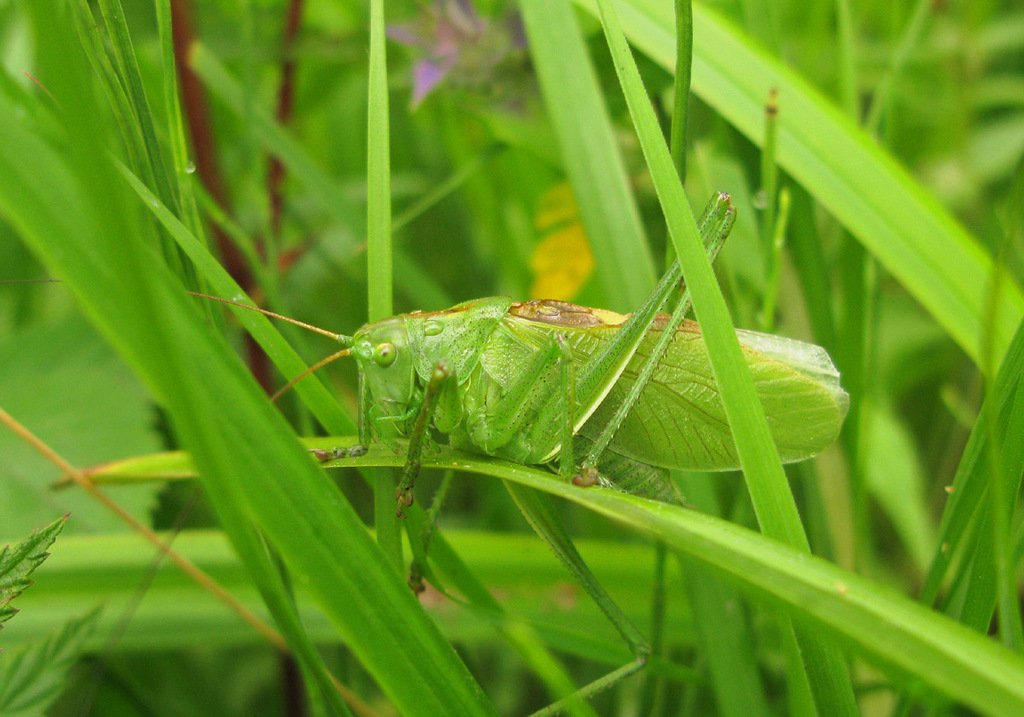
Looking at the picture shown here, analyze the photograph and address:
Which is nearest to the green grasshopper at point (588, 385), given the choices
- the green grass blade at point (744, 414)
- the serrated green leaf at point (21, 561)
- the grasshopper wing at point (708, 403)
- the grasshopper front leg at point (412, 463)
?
the grasshopper wing at point (708, 403)

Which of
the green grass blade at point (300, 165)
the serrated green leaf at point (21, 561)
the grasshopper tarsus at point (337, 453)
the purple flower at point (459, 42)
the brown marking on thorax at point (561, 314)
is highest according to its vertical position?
the purple flower at point (459, 42)

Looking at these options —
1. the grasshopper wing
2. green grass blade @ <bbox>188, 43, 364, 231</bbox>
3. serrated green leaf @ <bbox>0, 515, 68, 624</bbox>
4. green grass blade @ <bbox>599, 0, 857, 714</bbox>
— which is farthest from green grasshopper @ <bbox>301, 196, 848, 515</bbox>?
green grass blade @ <bbox>188, 43, 364, 231</bbox>

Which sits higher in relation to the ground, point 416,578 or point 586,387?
point 586,387

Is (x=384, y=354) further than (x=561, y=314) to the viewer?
No

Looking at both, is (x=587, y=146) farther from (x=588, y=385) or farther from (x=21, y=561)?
(x=21, y=561)

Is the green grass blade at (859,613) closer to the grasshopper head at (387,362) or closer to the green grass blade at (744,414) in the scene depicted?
the green grass blade at (744,414)

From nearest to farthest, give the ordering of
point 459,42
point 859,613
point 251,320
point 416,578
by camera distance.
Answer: point 859,613
point 251,320
point 416,578
point 459,42

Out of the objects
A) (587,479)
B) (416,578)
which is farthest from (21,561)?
(587,479)
